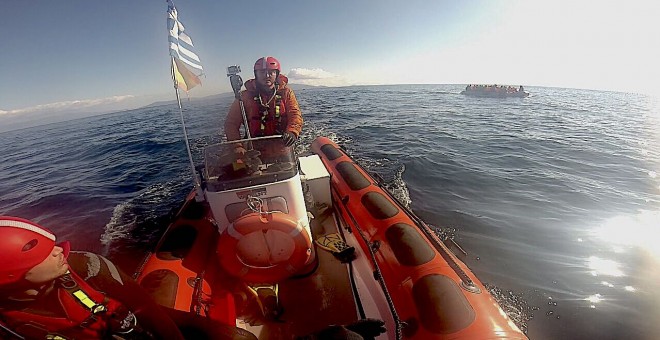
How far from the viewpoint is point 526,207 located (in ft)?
21.4

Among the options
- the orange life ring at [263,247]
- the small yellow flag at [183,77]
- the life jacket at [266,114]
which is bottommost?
the orange life ring at [263,247]

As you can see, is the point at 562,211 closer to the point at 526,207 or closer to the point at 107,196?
the point at 526,207

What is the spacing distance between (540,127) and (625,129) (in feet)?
16.4

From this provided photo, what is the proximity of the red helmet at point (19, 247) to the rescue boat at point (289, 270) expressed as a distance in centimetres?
162

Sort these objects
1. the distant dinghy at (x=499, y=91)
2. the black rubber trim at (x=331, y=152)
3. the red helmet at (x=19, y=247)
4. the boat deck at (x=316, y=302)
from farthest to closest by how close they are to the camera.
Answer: the distant dinghy at (x=499, y=91), the black rubber trim at (x=331, y=152), the boat deck at (x=316, y=302), the red helmet at (x=19, y=247)

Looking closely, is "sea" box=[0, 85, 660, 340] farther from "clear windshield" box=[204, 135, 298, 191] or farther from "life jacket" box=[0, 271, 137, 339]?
"life jacket" box=[0, 271, 137, 339]

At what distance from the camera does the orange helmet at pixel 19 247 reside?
1245 mm

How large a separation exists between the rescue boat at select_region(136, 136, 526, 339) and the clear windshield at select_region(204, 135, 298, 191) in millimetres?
12

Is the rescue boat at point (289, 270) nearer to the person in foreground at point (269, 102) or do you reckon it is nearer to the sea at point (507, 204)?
the sea at point (507, 204)

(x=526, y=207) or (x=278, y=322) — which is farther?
(x=526, y=207)

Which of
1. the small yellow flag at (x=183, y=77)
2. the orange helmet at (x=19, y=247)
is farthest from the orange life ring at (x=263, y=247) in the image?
the small yellow flag at (x=183, y=77)

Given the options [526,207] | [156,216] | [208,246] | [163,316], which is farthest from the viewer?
[156,216]

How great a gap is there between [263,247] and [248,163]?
1018 millimetres

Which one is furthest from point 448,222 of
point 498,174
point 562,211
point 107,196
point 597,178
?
point 107,196
